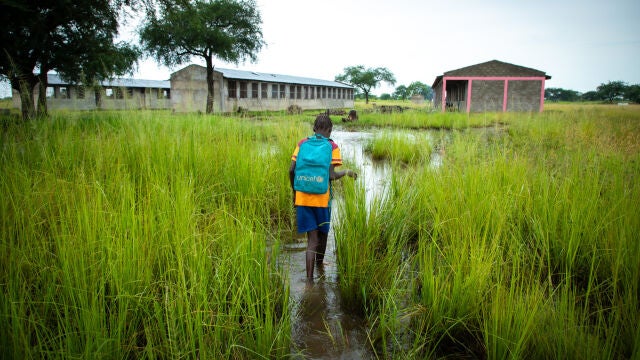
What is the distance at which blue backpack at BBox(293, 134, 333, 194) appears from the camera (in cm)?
288

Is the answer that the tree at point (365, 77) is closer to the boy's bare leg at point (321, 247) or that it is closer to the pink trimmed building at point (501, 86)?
the pink trimmed building at point (501, 86)

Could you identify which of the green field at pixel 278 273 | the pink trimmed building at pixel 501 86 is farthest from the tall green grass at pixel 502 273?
the pink trimmed building at pixel 501 86

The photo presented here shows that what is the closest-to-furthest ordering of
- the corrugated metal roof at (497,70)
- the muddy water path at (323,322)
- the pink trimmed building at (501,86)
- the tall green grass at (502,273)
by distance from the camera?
the tall green grass at (502,273) → the muddy water path at (323,322) → the corrugated metal roof at (497,70) → the pink trimmed building at (501,86)

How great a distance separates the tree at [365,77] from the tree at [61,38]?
66674 mm

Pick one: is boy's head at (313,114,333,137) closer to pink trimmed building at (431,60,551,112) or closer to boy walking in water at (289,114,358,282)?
boy walking in water at (289,114,358,282)

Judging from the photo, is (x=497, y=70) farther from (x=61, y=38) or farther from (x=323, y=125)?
(x=323, y=125)

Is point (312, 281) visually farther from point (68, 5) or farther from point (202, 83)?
point (202, 83)

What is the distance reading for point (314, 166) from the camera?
289 centimetres

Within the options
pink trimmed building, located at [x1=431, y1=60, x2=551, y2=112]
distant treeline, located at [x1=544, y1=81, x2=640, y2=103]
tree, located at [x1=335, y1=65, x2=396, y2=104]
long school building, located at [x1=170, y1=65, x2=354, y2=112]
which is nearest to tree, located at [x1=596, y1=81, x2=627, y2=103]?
distant treeline, located at [x1=544, y1=81, x2=640, y2=103]

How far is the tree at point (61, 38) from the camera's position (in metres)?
9.67

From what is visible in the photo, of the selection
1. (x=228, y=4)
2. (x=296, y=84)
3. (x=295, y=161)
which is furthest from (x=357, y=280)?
(x=296, y=84)

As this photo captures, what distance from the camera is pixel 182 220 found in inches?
90.1

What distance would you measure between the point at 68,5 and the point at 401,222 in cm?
1146

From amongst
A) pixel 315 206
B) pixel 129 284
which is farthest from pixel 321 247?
pixel 129 284
